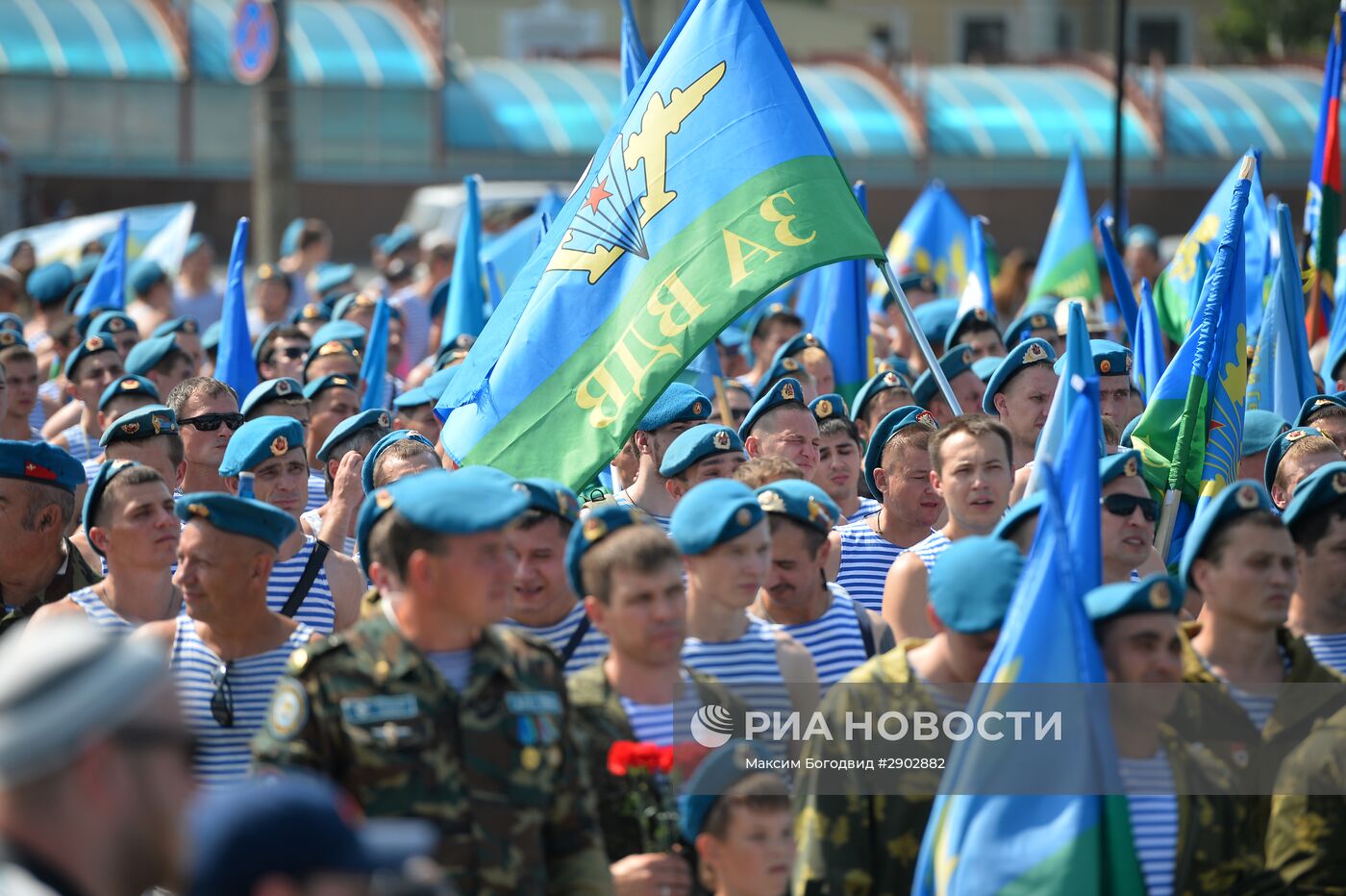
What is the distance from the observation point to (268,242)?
18141mm

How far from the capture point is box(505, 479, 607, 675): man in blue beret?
5445 mm

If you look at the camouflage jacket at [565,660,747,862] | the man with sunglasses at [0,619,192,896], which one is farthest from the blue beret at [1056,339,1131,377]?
the man with sunglasses at [0,619,192,896]

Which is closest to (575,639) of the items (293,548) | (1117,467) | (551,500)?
(551,500)

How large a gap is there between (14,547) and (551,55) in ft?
109

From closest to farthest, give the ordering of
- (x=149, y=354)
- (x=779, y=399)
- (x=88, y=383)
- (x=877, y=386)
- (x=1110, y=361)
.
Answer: (x=779, y=399), (x=1110, y=361), (x=877, y=386), (x=88, y=383), (x=149, y=354)

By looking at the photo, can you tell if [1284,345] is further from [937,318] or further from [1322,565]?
[1322,565]

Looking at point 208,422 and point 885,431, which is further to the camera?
point 208,422

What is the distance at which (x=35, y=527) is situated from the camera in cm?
640

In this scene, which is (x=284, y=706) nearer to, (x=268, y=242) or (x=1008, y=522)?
(x=1008, y=522)

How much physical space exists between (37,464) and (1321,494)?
407cm

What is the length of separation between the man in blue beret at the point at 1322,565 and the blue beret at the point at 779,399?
8.68 feet

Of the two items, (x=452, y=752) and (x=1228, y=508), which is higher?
(x=1228, y=508)

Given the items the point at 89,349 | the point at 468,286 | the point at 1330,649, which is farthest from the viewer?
the point at 468,286

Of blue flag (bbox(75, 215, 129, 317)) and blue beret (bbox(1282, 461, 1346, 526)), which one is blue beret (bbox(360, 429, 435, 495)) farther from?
blue flag (bbox(75, 215, 129, 317))
